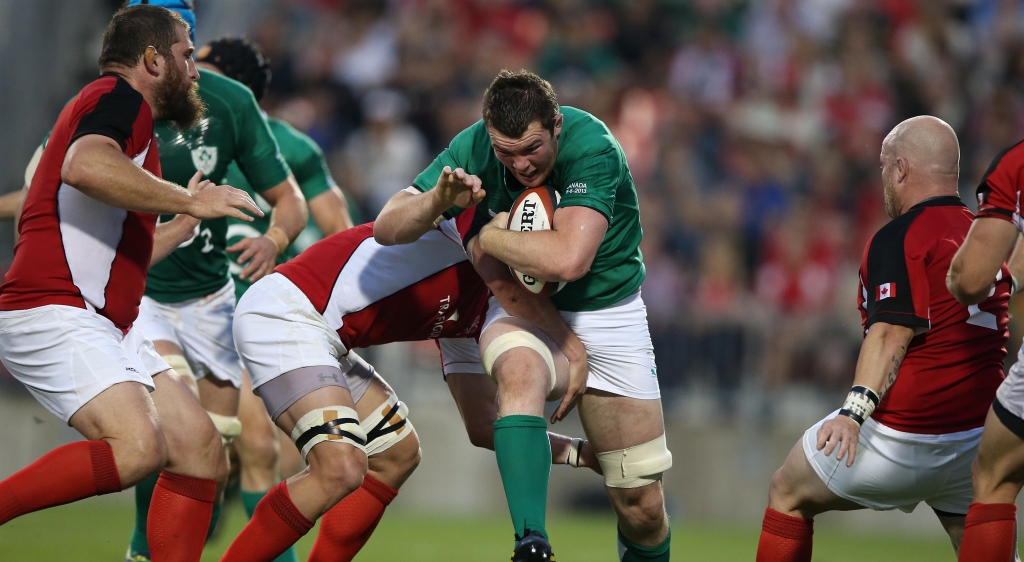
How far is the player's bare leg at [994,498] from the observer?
443cm

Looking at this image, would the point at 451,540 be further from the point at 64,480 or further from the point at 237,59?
the point at 64,480

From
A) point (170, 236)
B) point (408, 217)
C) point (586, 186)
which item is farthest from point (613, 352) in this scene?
point (170, 236)

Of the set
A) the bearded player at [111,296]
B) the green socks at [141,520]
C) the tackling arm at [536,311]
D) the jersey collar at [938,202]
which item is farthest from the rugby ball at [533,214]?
the green socks at [141,520]

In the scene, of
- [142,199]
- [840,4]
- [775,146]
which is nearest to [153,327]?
[142,199]

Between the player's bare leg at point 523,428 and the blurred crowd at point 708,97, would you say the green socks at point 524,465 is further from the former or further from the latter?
the blurred crowd at point 708,97

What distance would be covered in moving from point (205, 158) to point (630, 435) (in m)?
2.80

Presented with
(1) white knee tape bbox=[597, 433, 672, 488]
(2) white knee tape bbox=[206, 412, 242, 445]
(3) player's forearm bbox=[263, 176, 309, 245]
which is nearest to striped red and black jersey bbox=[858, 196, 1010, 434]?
(1) white knee tape bbox=[597, 433, 672, 488]

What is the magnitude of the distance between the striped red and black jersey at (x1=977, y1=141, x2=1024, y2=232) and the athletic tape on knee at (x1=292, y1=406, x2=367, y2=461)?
2.66 m

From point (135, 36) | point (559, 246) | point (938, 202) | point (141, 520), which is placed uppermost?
point (135, 36)

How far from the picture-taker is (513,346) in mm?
4992

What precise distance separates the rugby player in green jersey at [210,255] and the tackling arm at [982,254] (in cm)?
343

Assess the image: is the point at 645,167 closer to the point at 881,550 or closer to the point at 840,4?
the point at 840,4

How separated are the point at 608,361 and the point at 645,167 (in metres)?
8.26

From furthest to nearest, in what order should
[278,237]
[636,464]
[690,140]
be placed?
[690,140] → [278,237] → [636,464]
